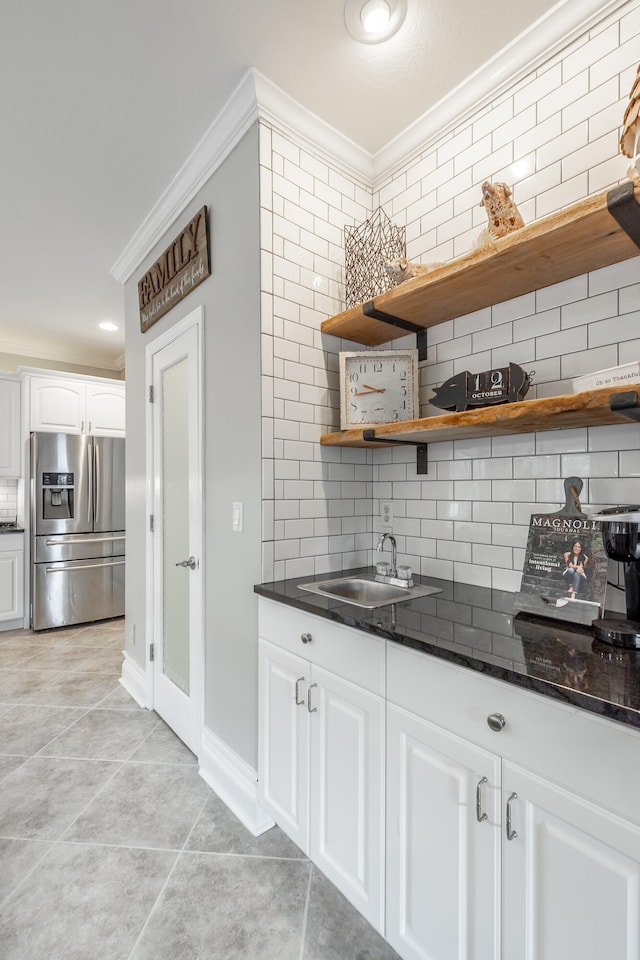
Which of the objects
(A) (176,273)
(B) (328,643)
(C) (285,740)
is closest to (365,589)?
(B) (328,643)

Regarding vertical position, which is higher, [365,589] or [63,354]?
[63,354]

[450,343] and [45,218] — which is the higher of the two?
[45,218]

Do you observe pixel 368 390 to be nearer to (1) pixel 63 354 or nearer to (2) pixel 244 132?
(2) pixel 244 132

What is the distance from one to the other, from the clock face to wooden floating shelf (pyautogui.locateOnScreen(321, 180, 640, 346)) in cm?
15

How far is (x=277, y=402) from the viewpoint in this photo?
5.93ft

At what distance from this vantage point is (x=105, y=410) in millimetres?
4746

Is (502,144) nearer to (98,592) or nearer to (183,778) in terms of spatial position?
(183,778)

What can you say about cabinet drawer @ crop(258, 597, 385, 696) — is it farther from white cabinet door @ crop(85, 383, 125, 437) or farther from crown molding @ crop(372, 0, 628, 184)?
white cabinet door @ crop(85, 383, 125, 437)

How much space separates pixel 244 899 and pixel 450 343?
2075mm

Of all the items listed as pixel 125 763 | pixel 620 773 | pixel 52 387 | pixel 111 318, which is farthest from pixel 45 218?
pixel 620 773

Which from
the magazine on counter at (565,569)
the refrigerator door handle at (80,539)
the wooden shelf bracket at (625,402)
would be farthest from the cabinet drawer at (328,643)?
the refrigerator door handle at (80,539)

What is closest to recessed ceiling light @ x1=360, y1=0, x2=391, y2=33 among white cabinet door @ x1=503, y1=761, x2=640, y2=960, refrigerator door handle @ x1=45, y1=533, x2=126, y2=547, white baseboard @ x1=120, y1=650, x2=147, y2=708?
white cabinet door @ x1=503, y1=761, x2=640, y2=960

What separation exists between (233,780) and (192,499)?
1217 millimetres

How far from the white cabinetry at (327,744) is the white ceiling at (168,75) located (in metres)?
1.93
